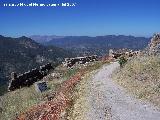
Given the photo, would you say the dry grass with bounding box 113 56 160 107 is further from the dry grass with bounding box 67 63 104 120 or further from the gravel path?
the dry grass with bounding box 67 63 104 120

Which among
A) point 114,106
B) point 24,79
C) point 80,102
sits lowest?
point 24,79

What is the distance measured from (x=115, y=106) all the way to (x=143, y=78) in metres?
6.97

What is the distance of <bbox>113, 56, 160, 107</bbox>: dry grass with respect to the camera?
2917 centimetres

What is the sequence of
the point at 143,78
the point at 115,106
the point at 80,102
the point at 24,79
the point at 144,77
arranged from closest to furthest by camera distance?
the point at 115,106, the point at 80,102, the point at 143,78, the point at 144,77, the point at 24,79

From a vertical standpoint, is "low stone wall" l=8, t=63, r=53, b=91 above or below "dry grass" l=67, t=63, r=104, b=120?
below

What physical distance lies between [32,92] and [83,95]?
18.0 meters

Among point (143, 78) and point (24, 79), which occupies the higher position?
point (143, 78)

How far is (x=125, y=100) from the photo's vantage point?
95.5 feet

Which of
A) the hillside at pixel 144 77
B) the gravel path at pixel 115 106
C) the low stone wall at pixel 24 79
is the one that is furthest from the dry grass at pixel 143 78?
the low stone wall at pixel 24 79

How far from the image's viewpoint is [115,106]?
27.5 metres

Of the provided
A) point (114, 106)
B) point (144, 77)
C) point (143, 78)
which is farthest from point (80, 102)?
point (144, 77)

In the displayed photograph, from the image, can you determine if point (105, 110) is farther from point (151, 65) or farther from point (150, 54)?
point (150, 54)

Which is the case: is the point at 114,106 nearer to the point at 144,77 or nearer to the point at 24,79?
the point at 144,77

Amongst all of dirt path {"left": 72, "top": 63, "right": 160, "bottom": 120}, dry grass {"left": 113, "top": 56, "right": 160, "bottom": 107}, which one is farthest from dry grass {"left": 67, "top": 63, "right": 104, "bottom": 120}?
dry grass {"left": 113, "top": 56, "right": 160, "bottom": 107}
